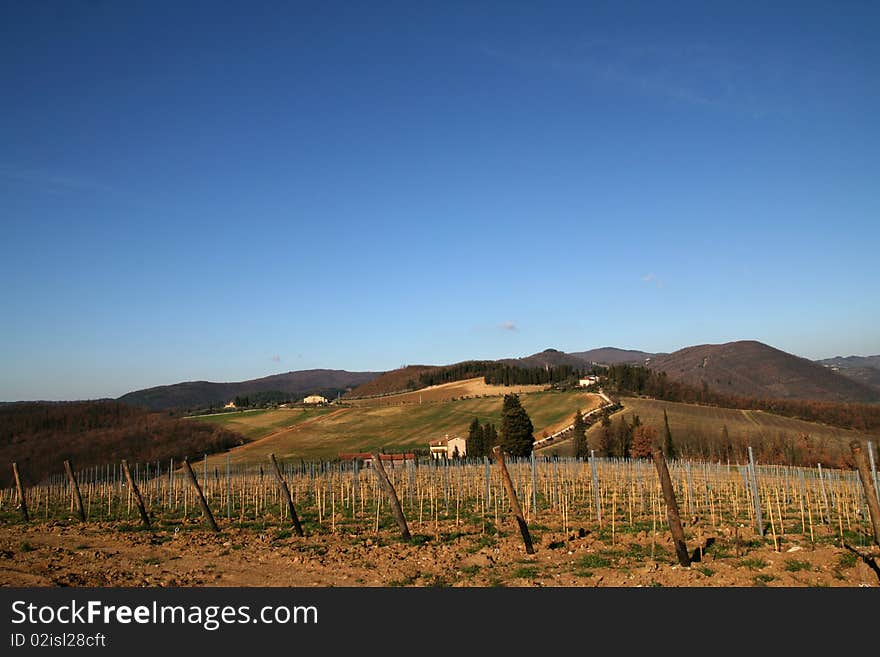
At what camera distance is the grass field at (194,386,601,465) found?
76.8m

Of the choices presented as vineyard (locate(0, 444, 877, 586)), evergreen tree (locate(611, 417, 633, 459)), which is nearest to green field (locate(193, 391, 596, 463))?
evergreen tree (locate(611, 417, 633, 459))

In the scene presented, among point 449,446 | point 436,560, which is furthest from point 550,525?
point 449,446

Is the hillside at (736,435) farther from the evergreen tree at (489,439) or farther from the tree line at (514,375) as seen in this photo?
the tree line at (514,375)

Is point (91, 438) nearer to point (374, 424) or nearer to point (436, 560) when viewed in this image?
point (374, 424)

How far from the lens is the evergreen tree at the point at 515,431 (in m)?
51.3

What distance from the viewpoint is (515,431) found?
51.6m

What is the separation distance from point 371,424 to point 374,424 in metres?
0.46

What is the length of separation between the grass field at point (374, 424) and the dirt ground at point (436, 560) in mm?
57311

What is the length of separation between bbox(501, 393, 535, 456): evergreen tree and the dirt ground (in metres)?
36.9

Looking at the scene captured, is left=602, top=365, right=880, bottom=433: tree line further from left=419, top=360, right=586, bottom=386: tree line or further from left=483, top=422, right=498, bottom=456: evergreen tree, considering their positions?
left=483, top=422, right=498, bottom=456: evergreen tree

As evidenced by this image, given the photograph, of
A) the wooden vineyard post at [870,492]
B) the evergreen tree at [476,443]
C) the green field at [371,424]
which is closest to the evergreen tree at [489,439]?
the evergreen tree at [476,443]
